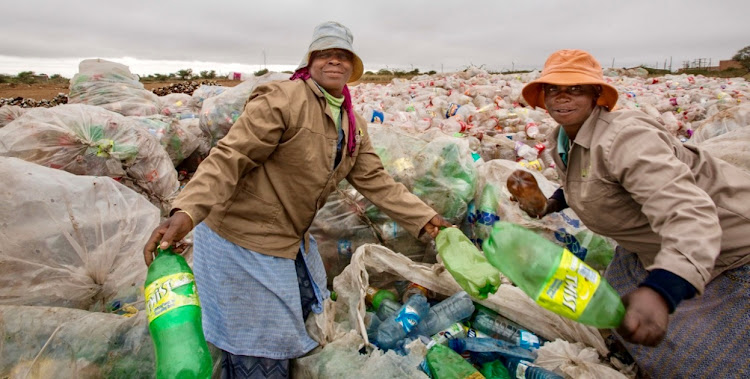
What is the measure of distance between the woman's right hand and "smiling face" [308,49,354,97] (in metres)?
0.83

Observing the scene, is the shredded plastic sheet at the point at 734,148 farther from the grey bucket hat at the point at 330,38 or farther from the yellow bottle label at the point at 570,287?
the grey bucket hat at the point at 330,38

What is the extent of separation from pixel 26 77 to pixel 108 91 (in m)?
24.7

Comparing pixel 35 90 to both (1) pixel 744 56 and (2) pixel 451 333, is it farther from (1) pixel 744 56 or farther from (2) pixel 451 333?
(1) pixel 744 56

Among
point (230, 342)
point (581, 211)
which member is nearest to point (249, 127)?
point (230, 342)

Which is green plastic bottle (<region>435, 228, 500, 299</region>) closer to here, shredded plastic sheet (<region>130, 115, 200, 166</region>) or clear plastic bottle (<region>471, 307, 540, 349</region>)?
clear plastic bottle (<region>471, 307, 540, 349</region>)

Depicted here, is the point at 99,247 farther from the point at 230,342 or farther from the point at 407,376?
the point at 407,376

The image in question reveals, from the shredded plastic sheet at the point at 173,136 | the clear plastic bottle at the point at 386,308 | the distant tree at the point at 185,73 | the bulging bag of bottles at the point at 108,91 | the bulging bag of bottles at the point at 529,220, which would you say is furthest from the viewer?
the distant tree at the point at 185,73

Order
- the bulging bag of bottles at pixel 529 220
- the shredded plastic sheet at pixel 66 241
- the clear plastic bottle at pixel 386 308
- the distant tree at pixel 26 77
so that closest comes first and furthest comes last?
the shredded plastic sheet at pixel 66 241 < the clear plastic bottle at pixel 386 308 < the bulging bag of bottles at pixel 529 220 < the distant tree at pixel 26 77

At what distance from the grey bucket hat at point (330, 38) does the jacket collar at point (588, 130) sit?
99cm

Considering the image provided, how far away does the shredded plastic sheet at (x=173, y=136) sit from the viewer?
3805mm

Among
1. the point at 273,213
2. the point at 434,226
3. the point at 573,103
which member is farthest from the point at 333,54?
the point at 573,103

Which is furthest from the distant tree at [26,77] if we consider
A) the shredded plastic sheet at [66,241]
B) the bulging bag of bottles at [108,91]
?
the shredded plastic sheet at [66,241]

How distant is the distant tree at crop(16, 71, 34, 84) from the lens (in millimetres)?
21270

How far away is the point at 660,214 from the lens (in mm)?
1170
